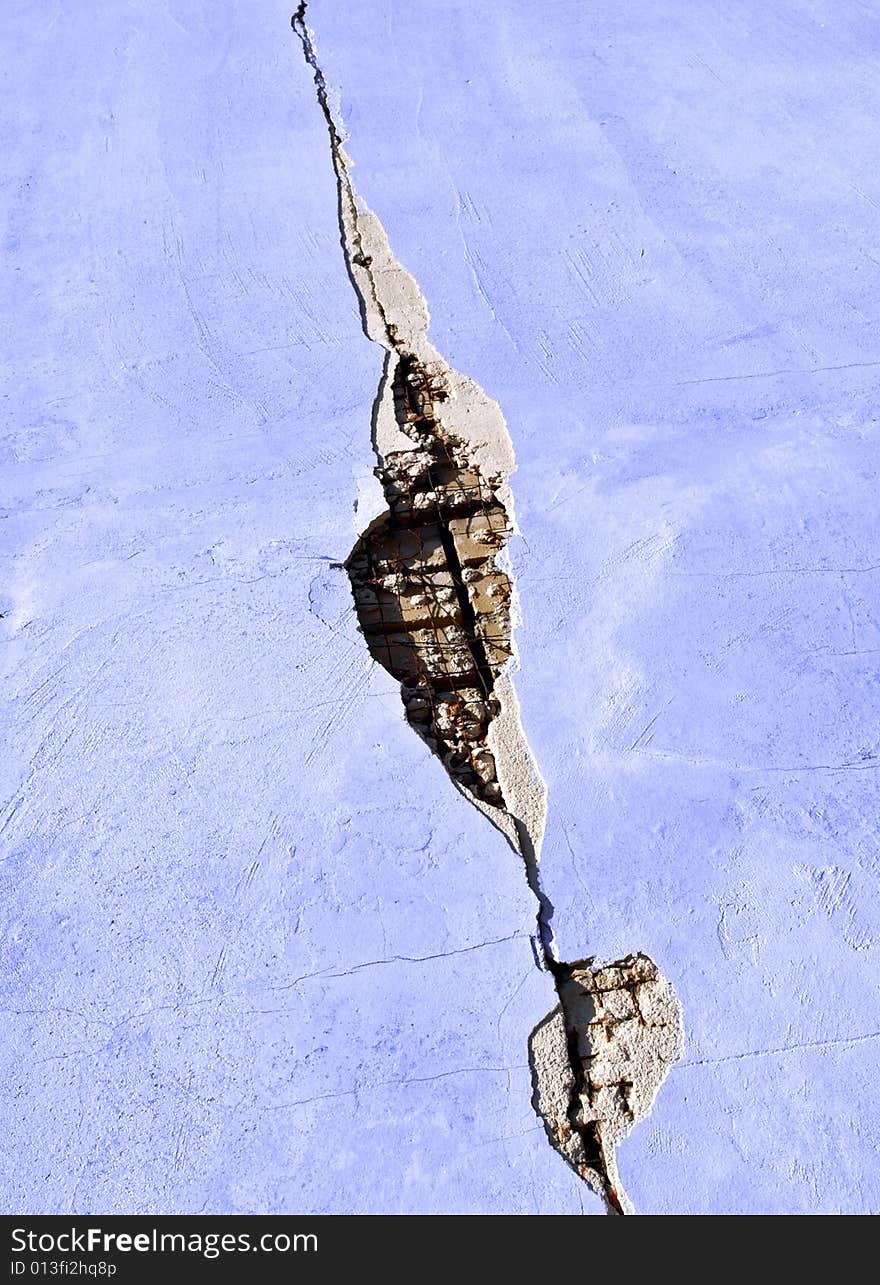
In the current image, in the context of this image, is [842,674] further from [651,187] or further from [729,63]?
[729,63]

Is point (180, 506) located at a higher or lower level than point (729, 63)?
lower

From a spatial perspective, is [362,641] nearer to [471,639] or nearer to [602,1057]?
[471,639]

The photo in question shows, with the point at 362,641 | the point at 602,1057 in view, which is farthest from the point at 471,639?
the point at 602,1057

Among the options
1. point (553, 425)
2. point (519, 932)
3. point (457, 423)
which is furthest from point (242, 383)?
point (519, 932)

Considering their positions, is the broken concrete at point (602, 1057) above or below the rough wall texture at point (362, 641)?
below

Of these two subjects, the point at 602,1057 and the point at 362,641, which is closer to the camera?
the point at 602,1057

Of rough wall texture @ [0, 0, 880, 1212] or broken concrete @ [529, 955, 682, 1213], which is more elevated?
rough wall texture @ [0, 0, 880, 1212]

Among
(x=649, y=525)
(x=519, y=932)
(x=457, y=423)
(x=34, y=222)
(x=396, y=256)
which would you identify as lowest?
(x=519, y=932)

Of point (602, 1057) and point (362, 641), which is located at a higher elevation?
point (362, 641)
